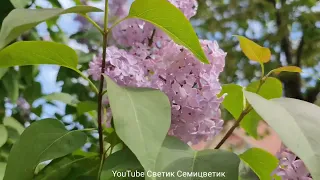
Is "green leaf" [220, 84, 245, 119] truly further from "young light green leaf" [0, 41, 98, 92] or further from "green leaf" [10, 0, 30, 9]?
"green leaf" [10, 0, 30, 9]

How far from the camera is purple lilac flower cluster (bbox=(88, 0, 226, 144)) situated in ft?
1.15

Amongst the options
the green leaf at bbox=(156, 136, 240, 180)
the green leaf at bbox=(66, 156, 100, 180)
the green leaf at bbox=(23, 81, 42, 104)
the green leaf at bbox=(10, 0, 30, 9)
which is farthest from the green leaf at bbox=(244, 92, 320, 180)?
the green leaf at bbox=(23, 81, 42, 104)

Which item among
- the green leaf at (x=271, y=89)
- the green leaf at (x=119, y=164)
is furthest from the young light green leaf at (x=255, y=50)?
the green leaf at (x=119, y=164)

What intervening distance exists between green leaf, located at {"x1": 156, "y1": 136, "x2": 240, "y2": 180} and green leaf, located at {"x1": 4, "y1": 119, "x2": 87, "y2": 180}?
10 centimetres

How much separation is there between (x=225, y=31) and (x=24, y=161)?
5.29 feet

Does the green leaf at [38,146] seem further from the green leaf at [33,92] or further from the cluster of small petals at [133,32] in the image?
the green leaf at [33,92]

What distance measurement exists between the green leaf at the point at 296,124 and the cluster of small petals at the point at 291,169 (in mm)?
62

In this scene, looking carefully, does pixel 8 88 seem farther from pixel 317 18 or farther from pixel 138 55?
pixel 317 18

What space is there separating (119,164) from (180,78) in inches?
3.3

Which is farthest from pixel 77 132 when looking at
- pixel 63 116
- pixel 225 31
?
pixel 225 31

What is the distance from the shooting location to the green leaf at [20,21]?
0.89 feet

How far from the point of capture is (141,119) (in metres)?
0.27

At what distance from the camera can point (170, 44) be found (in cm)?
37

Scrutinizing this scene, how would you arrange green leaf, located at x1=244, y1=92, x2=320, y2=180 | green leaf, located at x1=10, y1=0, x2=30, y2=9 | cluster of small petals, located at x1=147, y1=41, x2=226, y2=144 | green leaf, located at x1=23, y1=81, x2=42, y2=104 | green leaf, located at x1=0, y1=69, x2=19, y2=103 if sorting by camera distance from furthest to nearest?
1. green leaf, located at x1=23, y1=81, x2=42, y2=104
2. green leaf, located at x1=0, y1=69, x2=19, y2=103
3. green leaf, located at x1=10, y1=0, x2=30, y2=9
4. cluster of small petals, located at x1=147, y1=41, x2=226, y2=144
5. green leaf, located at x1=244, y1=92, x2=320, y2=180
